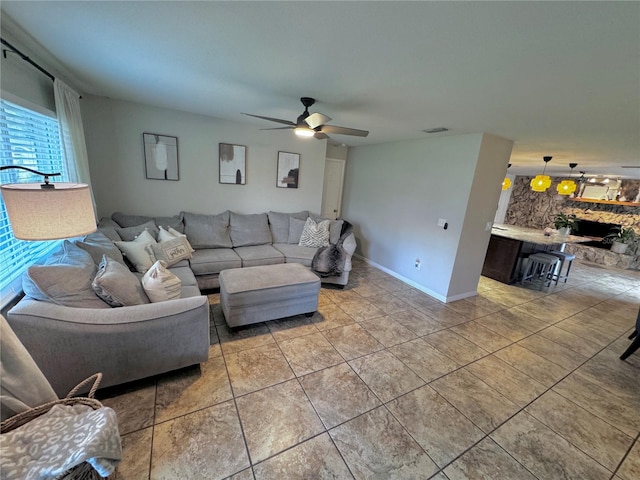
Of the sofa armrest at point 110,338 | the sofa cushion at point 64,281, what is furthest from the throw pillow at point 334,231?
the sofa cushion at point 64,281

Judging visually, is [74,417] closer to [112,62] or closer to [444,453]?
[444,453]

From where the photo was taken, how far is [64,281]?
1.68 metres

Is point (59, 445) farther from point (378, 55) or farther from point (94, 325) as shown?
point (378, 55)

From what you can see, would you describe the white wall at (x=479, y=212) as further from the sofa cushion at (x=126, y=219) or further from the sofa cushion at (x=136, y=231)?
the sofa cushion at (x=126, y=219)

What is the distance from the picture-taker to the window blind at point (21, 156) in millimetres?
1731

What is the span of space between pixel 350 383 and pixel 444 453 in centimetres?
75

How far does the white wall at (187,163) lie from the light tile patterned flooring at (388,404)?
6.03 feet

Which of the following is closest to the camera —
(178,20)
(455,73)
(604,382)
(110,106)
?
(178,20)

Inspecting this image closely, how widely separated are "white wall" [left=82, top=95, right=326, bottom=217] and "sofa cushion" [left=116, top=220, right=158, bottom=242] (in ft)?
1.98

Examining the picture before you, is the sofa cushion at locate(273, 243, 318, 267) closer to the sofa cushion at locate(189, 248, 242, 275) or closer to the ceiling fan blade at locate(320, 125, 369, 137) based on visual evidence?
the sofa cushion at locate(189, 248, 242, 275)

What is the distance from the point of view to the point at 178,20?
1.35m

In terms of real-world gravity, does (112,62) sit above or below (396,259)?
above

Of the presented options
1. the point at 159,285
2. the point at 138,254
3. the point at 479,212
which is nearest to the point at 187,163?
the point at 138,254

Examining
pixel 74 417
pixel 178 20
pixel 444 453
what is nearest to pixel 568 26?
pixel 178 20
